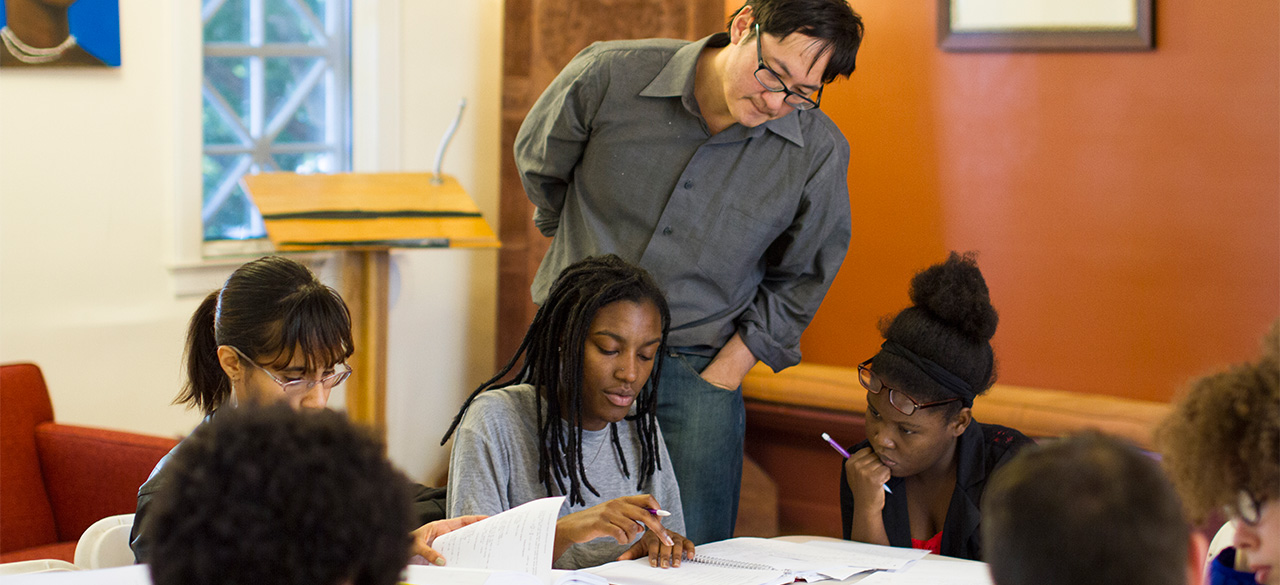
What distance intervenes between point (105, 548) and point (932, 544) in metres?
1.22

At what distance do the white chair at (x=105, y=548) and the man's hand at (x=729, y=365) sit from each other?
103 cm

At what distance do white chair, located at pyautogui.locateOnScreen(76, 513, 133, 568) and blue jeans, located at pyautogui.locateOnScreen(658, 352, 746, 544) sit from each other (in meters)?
0.95

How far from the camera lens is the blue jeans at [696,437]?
202 centimetres

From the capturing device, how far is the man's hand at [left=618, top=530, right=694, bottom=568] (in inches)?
56.6

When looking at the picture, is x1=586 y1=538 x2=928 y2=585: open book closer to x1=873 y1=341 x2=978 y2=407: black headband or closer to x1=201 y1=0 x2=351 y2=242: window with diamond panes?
x1=873 y1=341 x2=978 y2=407: black headband

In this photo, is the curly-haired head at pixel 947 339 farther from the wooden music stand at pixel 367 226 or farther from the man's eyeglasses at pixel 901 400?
the wooden music stand at pixel 367 226

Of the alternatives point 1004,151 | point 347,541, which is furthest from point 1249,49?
point 347,541

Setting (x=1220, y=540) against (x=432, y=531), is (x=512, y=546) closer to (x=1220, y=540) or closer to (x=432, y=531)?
(x=432, y=531)

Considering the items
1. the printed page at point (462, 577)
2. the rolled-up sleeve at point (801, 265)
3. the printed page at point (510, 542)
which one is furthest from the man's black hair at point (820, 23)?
the printed page at point (462, 577)

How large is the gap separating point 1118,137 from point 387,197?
2043 mm

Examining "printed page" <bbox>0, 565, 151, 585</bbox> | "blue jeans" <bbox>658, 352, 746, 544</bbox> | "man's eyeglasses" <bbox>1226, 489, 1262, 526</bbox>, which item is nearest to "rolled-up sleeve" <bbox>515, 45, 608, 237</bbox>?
"blue jeans" <bbox>658, 352, 746, 544</bbox>

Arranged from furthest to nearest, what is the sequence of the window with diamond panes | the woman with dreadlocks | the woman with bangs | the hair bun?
the window with diamond panes → the hair bun → the woman with dreadlocks → the woman with bangs

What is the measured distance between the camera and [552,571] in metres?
1.30

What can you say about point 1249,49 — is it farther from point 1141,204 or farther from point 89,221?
point 89,221
